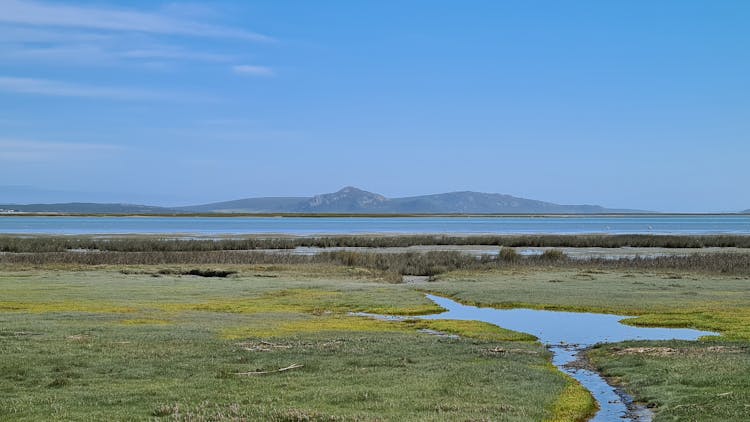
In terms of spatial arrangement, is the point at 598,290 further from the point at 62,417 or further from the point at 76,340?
the point at 62,417

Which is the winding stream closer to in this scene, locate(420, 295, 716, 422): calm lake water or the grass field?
locate(420, 295, 716, 422): calm lake water

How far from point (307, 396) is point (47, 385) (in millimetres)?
6209

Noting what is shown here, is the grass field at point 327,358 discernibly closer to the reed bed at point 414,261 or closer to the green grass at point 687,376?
the green grass at point 687,376

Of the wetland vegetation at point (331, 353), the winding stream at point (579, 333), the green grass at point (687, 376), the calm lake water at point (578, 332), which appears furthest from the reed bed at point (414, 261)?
the green grass at point (687, 376)

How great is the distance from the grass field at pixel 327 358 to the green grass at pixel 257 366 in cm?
6

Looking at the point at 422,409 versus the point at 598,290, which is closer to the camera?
the point at 422,409

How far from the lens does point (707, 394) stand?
56.2ft

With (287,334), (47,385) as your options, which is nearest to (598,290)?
(287,334)

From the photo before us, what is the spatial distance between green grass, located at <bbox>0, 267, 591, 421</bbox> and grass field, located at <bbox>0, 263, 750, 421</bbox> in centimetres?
6

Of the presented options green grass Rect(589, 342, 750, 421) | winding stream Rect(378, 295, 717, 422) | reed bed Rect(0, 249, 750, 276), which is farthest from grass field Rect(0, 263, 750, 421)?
reed bed Rect(0, 249, 750, 276)

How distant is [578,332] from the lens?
101ft

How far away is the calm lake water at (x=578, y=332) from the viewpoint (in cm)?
1823

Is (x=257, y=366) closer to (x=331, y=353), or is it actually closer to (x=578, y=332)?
(x=331, y=353)

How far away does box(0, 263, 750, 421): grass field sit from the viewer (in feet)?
52.3
